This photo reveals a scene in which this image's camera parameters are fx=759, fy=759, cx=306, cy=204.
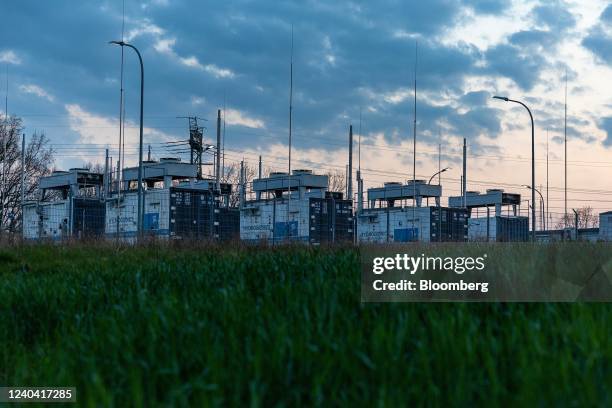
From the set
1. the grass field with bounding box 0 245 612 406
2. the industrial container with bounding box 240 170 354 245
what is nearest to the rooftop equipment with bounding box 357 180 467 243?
the industrial container with bounding box 240 170 354 245

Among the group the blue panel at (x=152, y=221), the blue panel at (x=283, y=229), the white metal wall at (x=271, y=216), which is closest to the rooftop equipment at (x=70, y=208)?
the blue panel at (x=152, y=221)

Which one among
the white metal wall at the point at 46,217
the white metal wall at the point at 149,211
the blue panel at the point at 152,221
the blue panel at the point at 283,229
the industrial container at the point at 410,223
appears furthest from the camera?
the industrial container at the point at 410,223

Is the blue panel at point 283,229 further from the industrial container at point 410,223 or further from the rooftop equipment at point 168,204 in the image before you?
the industrial container at point 410,223

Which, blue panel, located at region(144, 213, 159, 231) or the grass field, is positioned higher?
blue panel, located at region(144, 213, 159, 231)

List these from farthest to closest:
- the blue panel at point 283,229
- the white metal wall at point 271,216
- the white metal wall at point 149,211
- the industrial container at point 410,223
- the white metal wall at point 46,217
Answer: the industrial container at point 410,223
the white metal wall at point 46,217
the blue panel at point 283,229
the white metal wall at point 271,216
the white metal wall at point 149,211

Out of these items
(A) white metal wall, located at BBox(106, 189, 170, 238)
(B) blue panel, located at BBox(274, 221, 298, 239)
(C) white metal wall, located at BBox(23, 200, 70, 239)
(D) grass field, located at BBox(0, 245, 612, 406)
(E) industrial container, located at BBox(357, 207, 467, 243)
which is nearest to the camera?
(D) grass field, located at BBox(0, 245, 612, 406)

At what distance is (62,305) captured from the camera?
359 inches

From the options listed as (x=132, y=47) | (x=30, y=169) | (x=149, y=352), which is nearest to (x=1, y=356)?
(x=149, y=352)

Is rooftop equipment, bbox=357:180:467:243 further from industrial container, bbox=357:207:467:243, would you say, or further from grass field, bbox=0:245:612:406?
grass field, bbox=0:245:612:406

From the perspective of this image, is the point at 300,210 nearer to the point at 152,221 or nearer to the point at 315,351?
the point at 152,221

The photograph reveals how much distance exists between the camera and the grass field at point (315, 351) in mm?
4531

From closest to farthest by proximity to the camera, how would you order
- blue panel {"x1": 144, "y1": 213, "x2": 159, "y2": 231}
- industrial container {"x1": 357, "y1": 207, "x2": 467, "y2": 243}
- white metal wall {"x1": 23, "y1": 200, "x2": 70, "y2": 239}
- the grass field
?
the grass field
blue panel {"x1": 144, "y1": 213, "x2": 159, "y2": 231}
white metal wall {"x1": 23, "y1": 200, "x2": 70, "y2": 239}
industrial container {"x1": 357, "y1": 207, "x2": 467, "y2": 243}

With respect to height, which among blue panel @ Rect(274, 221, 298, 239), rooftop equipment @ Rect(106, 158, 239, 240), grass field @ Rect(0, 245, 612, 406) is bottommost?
grass field @ Rect(0, 245, 612, 406)

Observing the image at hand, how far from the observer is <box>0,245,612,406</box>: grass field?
4.53 meters
